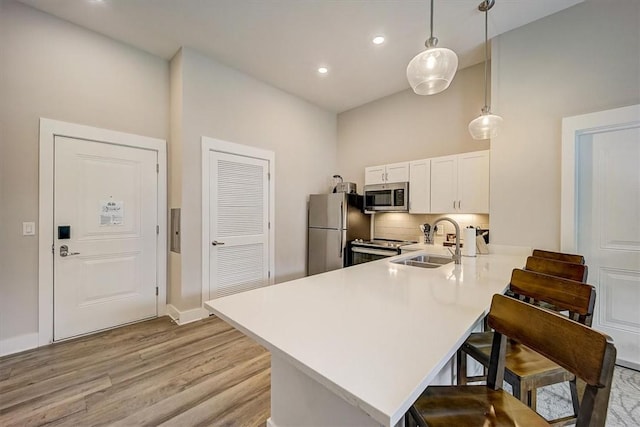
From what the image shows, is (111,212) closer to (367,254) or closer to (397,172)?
(367,254)

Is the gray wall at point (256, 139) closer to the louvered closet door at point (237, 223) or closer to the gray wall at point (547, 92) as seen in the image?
the louvered closet door at point (237, 223)

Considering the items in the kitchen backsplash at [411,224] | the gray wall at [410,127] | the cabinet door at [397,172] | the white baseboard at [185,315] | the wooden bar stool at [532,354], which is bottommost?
the white baseboard at [185,315]

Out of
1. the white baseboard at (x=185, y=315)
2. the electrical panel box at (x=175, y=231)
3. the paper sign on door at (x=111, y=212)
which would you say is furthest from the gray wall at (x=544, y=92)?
the paper sign on door at (x=111, y=212)

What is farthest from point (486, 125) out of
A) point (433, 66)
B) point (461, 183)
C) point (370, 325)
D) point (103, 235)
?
point (103, 235)

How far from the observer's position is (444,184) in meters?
3.40

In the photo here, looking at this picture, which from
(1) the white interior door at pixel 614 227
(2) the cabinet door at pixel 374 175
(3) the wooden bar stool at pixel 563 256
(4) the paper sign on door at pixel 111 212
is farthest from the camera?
(2) the cabinet door at pixel 374 175

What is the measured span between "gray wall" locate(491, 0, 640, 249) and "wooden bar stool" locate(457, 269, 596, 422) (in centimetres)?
165

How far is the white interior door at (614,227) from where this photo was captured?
7.45 feet

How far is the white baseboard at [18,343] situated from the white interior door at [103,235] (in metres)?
0.15

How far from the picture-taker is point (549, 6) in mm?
2488

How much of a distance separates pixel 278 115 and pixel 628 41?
370 centimetres

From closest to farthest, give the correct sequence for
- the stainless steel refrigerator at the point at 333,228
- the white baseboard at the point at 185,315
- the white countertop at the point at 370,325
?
1. the white countertop at the point at 370,325
2. the white baseboard at the point at 185,315
3. the stainless steel refrigerator at the point at 333,228

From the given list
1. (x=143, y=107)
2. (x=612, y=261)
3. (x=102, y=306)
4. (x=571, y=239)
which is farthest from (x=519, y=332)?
(x=143, y=107)

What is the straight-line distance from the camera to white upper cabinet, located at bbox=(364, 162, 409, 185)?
12.5 feet
